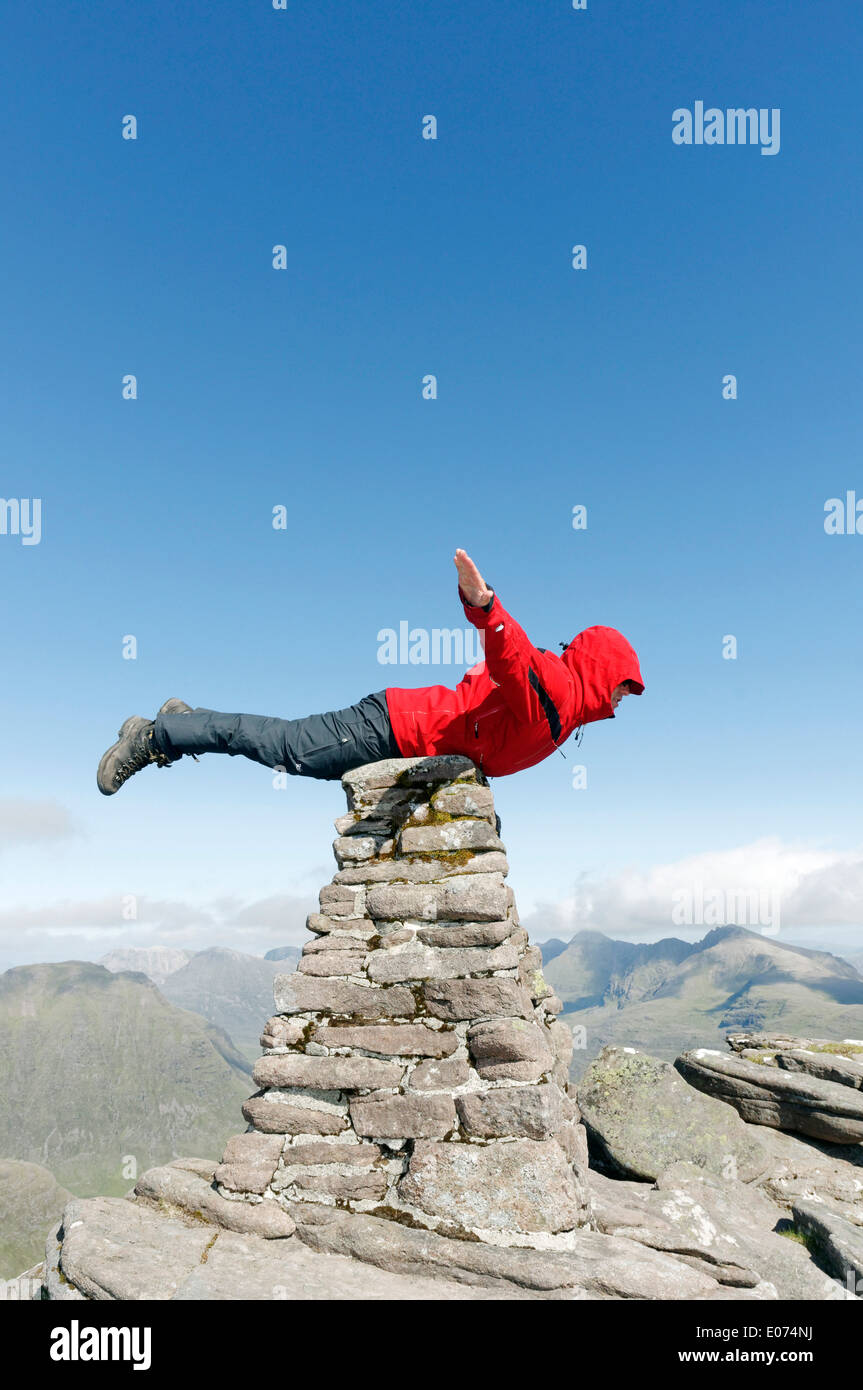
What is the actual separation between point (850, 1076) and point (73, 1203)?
12404 millimetres

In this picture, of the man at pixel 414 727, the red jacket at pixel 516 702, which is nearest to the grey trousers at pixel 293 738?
the man at pixel 414 727

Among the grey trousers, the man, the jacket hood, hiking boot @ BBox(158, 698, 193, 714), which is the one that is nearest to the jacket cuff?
the man

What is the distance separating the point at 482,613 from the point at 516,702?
1.20 m

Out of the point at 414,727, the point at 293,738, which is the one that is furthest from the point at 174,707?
the point at 414,727

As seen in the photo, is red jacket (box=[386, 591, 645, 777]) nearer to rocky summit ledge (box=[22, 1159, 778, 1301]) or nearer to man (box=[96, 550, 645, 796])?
man (box=[96, 550, 645, 796])

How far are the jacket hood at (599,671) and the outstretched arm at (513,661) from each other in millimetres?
344

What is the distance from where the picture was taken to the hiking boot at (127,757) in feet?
28.9

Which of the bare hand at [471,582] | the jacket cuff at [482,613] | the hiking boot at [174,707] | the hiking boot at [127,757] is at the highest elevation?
the bare hand at [471,582]

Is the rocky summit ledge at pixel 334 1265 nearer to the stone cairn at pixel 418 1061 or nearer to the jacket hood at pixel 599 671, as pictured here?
the stone cairn at pixel 418 1061

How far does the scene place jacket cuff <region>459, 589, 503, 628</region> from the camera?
6.77m

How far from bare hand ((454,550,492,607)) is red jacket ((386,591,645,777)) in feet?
1.30

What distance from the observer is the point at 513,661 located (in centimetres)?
715
